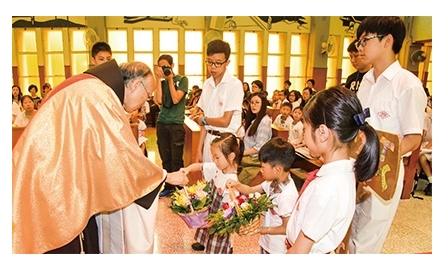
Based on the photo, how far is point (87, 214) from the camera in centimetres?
165

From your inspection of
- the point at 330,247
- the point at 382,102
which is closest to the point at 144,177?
the point at 330,247

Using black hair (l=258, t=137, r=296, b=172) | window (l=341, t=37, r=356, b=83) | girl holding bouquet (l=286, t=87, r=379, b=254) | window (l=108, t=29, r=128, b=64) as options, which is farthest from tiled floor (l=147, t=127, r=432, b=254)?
window (l=341, t=37, r=356, b=83)

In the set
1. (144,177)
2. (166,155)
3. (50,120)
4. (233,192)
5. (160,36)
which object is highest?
(160,36)

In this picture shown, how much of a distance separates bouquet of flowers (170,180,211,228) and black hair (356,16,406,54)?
1305mm

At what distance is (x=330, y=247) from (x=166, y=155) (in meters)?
3.09

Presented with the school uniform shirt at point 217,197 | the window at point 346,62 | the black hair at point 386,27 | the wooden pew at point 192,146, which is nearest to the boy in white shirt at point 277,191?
the school uniform shirt at point 217,197

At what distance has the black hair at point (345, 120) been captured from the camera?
4.27 ft

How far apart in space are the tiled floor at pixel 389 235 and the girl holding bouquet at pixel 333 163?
1733 millimetres

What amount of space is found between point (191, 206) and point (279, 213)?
0.50 m

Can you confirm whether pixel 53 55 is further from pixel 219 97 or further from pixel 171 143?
pixel 219 97

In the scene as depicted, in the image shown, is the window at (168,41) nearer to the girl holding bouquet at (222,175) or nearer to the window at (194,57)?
the window at (194,57)

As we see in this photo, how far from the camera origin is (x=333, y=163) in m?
1.37

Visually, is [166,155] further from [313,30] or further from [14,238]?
[313,30]

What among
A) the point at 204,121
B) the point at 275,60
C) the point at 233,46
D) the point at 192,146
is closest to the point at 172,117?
the point at 192,146
